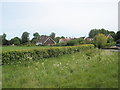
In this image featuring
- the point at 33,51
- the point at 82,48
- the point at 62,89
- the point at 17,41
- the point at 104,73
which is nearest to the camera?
the point at 62,89

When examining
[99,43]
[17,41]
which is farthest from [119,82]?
[17,41]

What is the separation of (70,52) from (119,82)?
999cm

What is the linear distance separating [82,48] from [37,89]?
13091mm

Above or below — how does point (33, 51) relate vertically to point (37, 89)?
above

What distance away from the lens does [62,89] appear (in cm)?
359

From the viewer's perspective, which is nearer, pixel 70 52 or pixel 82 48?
pixel 70 52

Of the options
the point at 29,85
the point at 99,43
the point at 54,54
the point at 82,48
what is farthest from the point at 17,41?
the point at 29,85

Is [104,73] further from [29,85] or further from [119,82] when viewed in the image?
[29,85]

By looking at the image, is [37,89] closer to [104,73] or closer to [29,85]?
[29,85]

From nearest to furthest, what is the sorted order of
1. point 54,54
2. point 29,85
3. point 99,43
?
point 29,85
point 54,54
point 99,43

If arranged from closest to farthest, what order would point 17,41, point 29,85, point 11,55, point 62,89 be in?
point 62,89
point 29,85
point 11,55
point 17,41

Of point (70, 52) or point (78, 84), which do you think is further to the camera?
point (70, 52)

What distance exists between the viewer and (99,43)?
1021 inches

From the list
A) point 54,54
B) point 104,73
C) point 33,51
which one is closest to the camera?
point 104,73
